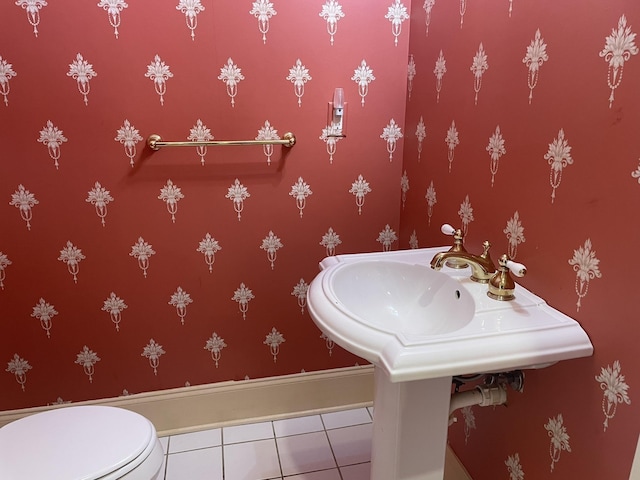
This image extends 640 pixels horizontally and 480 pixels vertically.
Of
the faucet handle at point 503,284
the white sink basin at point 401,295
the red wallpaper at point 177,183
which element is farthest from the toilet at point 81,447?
the faucet handle at point 503,284

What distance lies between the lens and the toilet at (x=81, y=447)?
1108 mm

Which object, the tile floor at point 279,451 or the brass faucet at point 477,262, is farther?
the tile floor at point 279,451

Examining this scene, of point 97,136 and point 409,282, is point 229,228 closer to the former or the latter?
point 97,136

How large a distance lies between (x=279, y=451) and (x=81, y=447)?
810 mm

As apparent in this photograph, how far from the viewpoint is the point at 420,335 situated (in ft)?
3.23

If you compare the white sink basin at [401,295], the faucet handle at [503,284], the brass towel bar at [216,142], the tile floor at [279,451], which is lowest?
the tile floor at [279,451]

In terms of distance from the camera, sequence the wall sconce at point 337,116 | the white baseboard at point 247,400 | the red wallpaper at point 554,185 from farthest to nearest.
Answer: the white baseboard at point 247,400 → the wall sconce at point 337,116 → the red wallpaper at point 554,185

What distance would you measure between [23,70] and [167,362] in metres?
1.09

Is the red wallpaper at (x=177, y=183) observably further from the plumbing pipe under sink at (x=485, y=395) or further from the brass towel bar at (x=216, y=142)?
the plumbing pipe under sink at (x=485, y=395)

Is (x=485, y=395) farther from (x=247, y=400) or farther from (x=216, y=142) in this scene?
(x=216, y=142)

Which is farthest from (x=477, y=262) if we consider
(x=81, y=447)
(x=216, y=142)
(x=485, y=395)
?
(x=81, y=447)

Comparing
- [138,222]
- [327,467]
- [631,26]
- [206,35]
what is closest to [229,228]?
[138,222]

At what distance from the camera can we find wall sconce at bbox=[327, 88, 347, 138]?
1684mm

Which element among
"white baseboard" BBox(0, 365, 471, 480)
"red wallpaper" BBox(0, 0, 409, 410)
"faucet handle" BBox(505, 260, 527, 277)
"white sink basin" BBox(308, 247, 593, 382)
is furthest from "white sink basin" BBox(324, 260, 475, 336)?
"white baseboard" BBox(0, 365, 471, 480)
